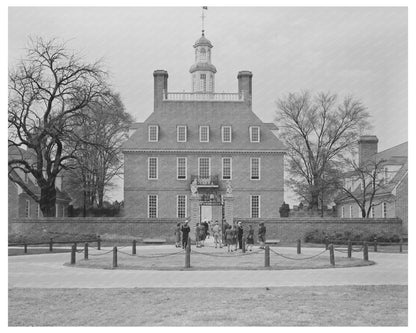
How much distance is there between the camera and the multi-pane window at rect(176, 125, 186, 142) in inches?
1800

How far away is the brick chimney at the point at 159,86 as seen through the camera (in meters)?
47.3

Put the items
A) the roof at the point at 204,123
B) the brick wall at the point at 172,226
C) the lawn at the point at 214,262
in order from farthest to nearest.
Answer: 1. the roof at the point at 204,123
2. the brick wall at the point at 172,226
3. the lawn at the point at 214,262

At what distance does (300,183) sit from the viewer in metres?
47.0

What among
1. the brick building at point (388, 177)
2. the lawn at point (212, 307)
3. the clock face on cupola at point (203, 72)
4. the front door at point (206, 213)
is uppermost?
the clock face on cupola at point (203, 72)

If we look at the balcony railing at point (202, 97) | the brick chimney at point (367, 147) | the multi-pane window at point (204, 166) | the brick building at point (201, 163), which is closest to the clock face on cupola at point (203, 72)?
the balcony railing at point (202, 97)

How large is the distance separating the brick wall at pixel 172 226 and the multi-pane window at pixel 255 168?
7.98 m

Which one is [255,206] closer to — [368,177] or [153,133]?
[368,177]

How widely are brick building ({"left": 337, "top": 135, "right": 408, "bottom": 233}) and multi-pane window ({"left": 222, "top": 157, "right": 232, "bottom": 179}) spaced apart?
27.5 feet

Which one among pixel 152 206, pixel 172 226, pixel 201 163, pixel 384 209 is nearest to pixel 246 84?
pixel 201 163

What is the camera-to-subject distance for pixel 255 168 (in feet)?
148

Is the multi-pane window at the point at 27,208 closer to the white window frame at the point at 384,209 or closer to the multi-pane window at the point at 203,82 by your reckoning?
the multi-pane window at the point at 203,82

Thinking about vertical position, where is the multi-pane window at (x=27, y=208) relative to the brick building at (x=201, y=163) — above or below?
below

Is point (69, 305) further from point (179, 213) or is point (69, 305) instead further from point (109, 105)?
point (179, 213)

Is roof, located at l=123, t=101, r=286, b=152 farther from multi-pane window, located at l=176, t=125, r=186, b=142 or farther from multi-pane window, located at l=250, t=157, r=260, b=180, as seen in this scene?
multi-pane window, located at l=250, t=157, r=260, b=180
